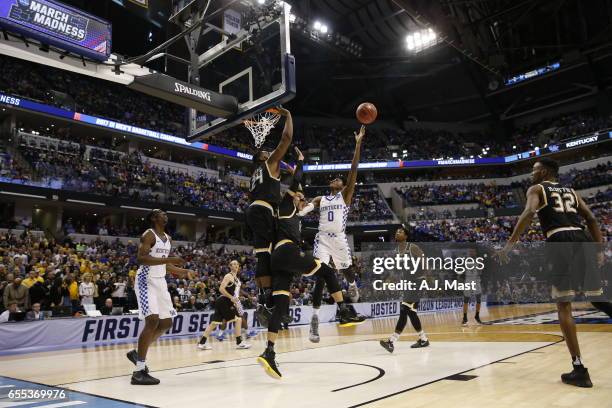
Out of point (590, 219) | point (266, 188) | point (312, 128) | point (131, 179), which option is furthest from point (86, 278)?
point (312, 128)

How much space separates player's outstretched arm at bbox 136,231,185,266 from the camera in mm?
5676

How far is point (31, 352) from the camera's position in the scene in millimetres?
10500

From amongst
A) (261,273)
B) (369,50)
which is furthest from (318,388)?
(369,50)

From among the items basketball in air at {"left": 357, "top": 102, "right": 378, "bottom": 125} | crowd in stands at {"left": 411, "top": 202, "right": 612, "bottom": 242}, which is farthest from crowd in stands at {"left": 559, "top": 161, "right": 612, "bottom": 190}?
basketball in air at {"left": 357, "top": 102, "right": 378, "bottom": 125}

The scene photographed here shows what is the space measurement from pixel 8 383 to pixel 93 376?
103 centimetres

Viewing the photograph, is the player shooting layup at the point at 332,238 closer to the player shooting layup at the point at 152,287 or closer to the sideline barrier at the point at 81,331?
the player shooting layup at the point at 152,287

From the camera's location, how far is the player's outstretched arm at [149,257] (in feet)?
18.6

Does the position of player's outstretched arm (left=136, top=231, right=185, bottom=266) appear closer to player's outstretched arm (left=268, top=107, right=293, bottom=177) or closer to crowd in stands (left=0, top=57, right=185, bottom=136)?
player's outstretched arm (left=268, top=107, right=293, bottom=177)

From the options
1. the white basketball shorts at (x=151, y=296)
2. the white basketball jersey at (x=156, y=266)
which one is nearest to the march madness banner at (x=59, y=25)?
the white basketball jersey at (x=156, y=266)

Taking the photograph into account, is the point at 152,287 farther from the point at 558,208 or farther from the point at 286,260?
the point at 558,208

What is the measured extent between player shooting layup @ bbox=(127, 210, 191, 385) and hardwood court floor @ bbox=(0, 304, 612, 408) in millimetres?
499

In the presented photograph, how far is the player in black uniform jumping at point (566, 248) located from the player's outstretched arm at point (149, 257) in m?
3.70

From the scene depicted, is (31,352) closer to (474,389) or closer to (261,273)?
(261,273)

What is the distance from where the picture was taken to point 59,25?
7906 mm
